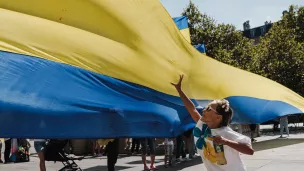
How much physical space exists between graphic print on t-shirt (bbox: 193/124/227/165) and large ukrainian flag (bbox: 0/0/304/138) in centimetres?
70

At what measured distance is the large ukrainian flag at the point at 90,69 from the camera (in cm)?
313

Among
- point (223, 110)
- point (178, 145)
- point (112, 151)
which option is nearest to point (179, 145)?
point (178, 145)

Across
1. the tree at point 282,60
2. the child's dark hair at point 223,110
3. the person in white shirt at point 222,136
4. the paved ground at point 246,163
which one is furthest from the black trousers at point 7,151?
the tree at point 282,60

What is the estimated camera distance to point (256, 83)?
11.0 metres

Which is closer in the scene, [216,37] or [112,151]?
[112,151]

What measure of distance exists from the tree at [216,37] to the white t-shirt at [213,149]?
96.4ft

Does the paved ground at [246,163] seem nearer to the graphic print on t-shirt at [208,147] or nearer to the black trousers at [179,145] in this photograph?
the black trousers at [179,145]

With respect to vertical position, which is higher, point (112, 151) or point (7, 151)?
point (7, 151)

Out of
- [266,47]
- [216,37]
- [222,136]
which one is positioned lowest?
[222,136]

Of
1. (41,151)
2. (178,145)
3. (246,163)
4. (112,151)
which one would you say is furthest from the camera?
(178,145)

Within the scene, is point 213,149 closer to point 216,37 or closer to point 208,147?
point 208,147

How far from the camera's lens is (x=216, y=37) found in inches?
1332

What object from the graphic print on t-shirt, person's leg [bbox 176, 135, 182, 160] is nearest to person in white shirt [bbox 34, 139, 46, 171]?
person's leg [bbox 176, 135, 182, 160]

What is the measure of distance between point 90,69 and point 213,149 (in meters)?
1.38
